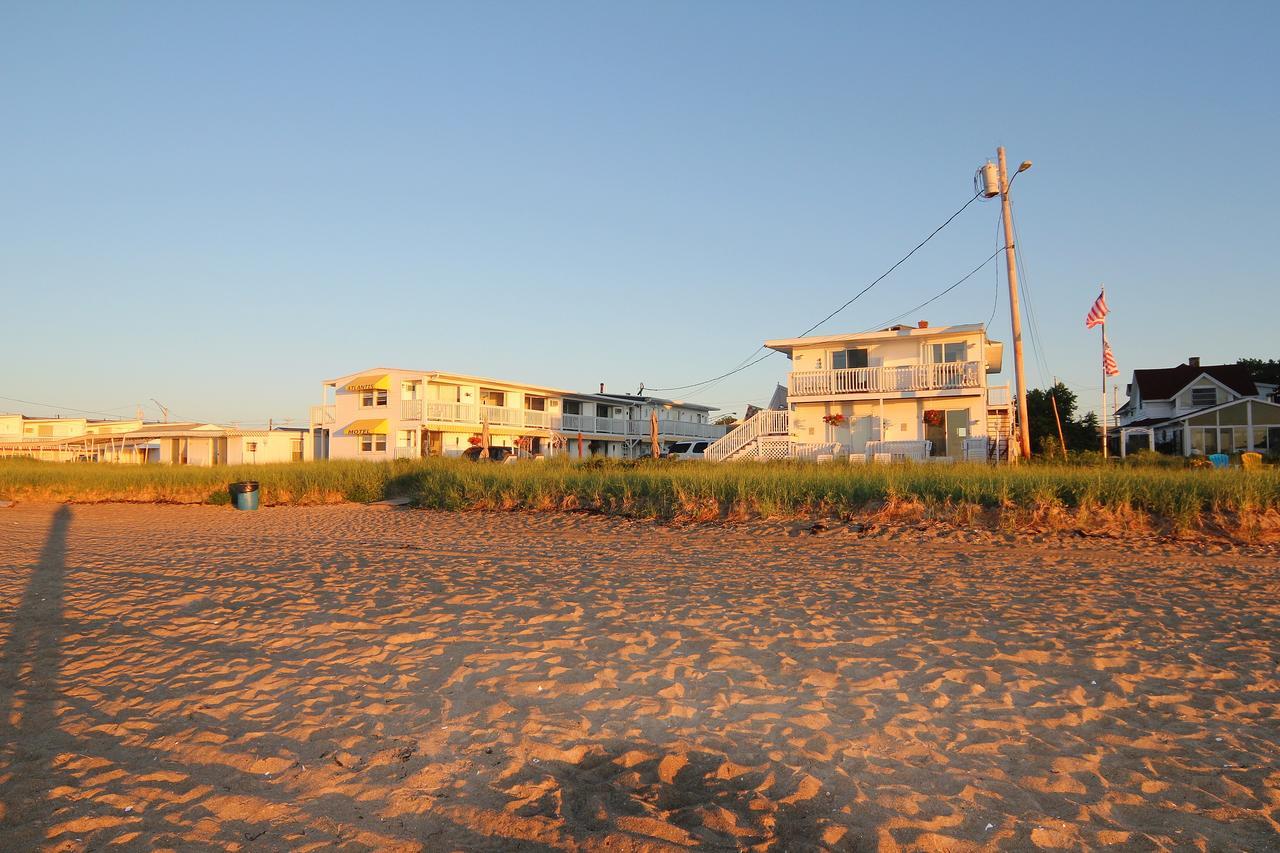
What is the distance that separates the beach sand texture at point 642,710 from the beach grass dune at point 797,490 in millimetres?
3557

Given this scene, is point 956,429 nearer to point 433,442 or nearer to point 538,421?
→ point 538,421

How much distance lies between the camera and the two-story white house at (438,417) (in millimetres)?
37406

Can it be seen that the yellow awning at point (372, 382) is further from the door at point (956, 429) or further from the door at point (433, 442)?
the door at point (956, 429)

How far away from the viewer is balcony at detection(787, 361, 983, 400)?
88.1 feet

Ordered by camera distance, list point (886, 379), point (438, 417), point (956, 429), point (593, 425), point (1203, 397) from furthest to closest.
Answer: point (593, 425) < point (1203, 397) < point (438, 417) < point (956, 429) < point (886, 379)

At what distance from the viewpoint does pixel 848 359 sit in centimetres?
3020

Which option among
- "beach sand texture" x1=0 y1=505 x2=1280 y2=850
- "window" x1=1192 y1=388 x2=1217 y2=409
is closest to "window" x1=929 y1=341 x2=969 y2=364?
"beach sand texture" x1=0 y1=505 x2=1280 y2=850

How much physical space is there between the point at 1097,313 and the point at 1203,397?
2381cm

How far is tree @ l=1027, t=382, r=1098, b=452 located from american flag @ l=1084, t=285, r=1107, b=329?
903 centimetres

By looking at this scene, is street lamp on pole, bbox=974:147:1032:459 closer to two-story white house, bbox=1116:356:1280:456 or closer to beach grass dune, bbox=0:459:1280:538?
beach grass dune, bbox=0:459:1280:538

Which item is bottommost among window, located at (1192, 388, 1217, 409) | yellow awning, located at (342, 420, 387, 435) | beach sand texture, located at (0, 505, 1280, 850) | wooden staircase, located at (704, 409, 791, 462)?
beach sand texture, located at (0, 505, 1280, 850)

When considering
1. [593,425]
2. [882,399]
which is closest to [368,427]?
[593,425]

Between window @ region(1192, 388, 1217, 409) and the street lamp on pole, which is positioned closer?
the street lamp on pole

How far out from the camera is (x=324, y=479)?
2222cm
